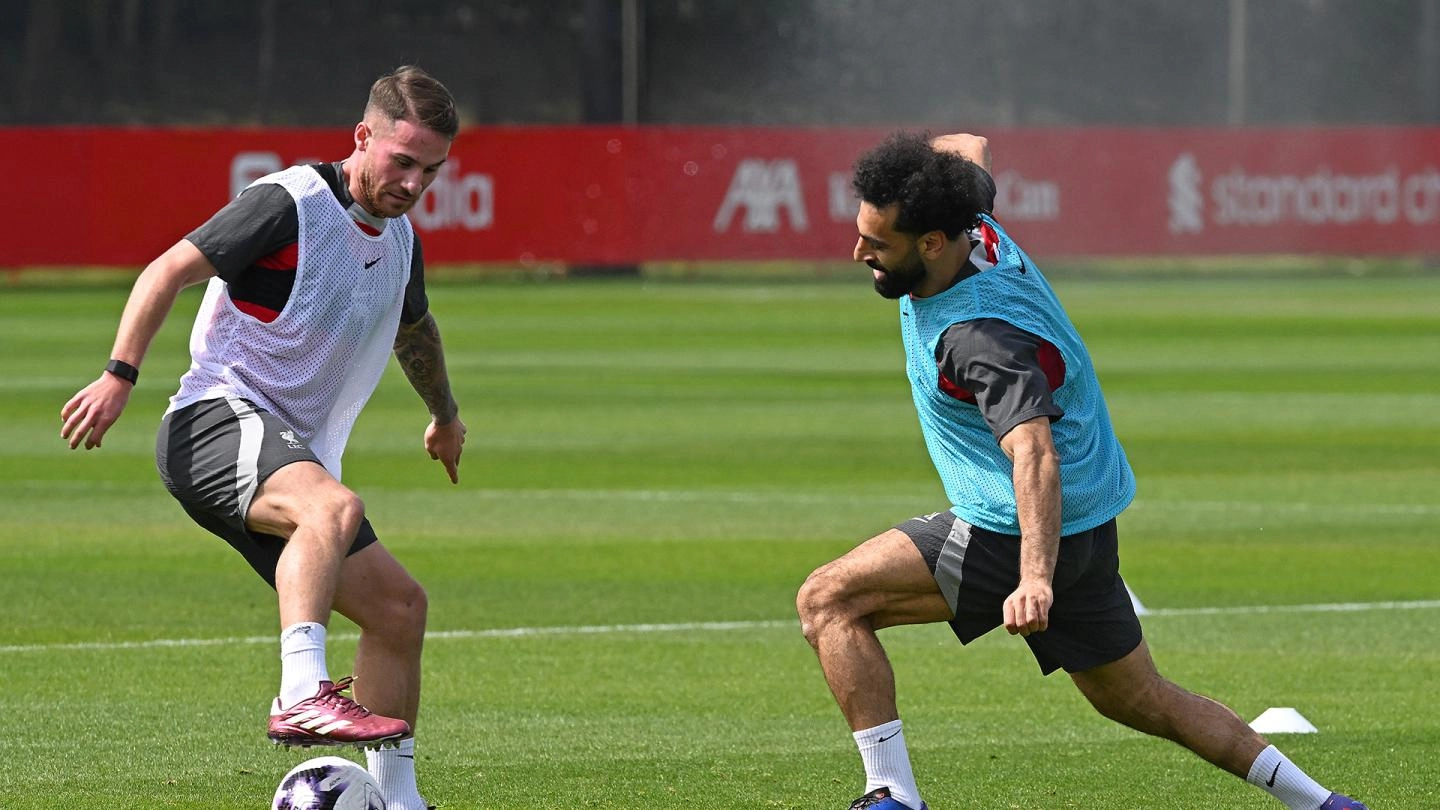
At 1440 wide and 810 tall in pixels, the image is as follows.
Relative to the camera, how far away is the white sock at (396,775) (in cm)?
710

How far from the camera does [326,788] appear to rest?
6.56 m

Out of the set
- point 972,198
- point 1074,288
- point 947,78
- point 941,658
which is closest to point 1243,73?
point 947,78

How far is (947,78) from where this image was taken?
52625mm

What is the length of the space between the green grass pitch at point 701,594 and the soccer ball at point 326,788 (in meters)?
0.92

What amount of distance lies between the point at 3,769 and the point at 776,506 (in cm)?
754

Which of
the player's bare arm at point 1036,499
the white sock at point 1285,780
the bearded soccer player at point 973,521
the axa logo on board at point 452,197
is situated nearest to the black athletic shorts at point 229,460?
the bearded soccer player at point 973,521

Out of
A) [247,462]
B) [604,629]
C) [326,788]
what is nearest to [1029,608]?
[326,788]

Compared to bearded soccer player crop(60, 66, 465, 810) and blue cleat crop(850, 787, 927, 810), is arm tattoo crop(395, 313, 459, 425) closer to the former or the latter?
bearded soccer player crop(60, 66, 465, 810)

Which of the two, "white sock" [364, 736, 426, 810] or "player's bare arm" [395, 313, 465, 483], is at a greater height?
"player's bare arm" [395, 313, 465, 483]

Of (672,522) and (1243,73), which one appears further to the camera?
(1243,73)

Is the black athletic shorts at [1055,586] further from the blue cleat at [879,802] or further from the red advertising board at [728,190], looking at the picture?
the red advertising board at [728,190]

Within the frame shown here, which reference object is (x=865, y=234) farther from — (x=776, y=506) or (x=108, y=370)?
(x=776, y=506)

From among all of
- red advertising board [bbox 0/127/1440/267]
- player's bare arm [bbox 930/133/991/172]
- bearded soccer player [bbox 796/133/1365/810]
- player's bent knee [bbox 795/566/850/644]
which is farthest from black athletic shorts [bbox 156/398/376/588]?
red advertising board [bbox 0/127/1440/267]

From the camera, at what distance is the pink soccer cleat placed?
20.4 ft
